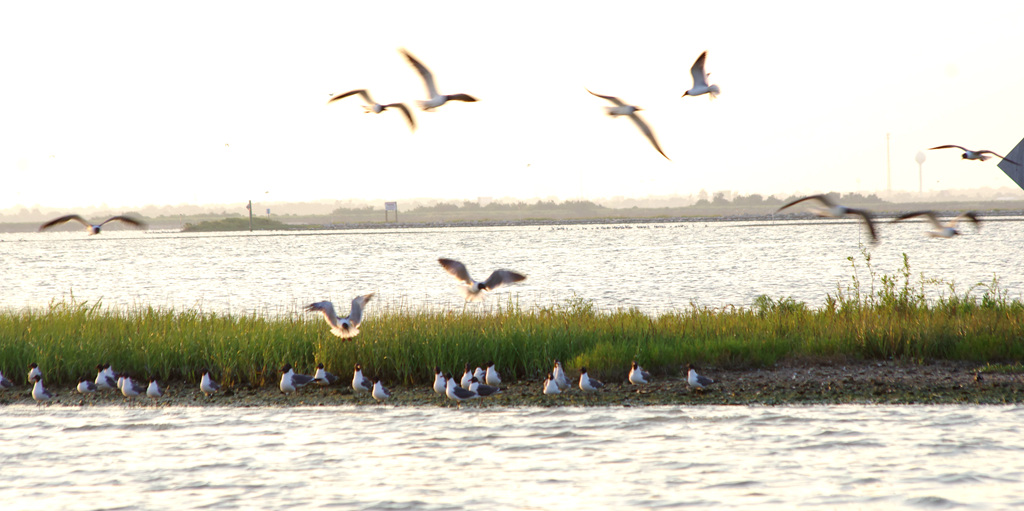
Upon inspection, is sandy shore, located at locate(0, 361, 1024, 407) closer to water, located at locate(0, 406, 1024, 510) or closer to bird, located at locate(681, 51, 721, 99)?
water, located at locate(0, 406, 1024, 510)

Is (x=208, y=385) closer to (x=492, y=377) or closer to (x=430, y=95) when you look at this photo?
(x=492, y=377)

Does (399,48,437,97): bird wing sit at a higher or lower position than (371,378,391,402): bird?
higher

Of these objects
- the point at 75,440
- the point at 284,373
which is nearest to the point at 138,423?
the point at 75,440

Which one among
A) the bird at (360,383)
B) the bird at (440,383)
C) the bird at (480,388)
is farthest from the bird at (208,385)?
the bird at (480,388)

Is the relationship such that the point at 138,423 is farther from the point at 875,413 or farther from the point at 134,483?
the point at 875,413

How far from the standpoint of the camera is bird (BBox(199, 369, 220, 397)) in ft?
60.1

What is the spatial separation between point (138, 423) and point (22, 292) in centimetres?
4386

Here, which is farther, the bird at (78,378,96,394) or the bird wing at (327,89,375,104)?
the bird at (78,378,96,394)

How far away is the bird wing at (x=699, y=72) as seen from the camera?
13844 millimetres

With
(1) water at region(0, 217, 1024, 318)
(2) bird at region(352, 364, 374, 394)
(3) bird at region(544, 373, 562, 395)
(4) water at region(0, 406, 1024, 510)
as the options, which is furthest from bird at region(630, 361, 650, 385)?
(1) water at region(0, 217, 1024, 318)

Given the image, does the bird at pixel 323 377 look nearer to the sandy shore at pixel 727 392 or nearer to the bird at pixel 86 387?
the sandy shore at pixel 727 392

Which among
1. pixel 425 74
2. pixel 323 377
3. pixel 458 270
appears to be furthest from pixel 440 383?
pixel 425 74

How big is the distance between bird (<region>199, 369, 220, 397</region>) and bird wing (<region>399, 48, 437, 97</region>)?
A: 25.8 feet

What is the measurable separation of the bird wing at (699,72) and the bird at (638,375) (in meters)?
6.19
